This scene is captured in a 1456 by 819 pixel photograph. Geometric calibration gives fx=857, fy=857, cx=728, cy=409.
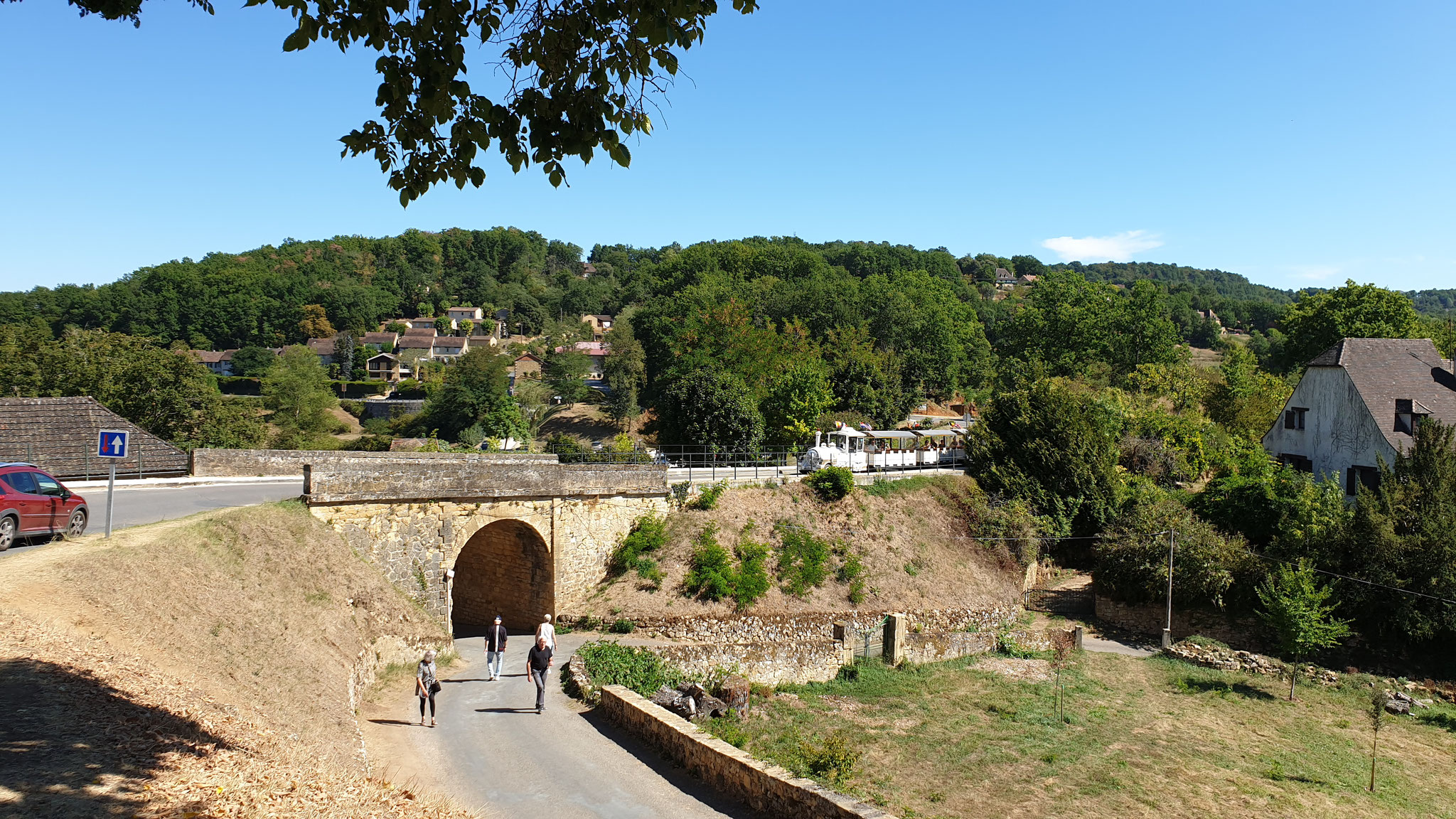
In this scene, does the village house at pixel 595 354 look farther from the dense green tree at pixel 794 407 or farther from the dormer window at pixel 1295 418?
the dormer window at pixel 1295 418

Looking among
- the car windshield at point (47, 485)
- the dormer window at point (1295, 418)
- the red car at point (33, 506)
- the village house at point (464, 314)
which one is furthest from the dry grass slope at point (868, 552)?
the village house at point (464, 314)

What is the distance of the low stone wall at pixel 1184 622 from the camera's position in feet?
82.2

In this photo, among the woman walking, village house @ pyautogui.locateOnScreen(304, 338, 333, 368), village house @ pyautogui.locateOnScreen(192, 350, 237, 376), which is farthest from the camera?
village house @ pyautogui.locateOnScreen(304, 338, 333, 368)

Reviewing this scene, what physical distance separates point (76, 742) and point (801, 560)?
2053cm

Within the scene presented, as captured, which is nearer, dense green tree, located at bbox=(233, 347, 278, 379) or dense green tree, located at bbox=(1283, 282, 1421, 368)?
dense green tree, located at bbox=(1283, 282, 1421, 368)

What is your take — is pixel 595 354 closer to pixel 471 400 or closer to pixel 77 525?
pixel 471 400

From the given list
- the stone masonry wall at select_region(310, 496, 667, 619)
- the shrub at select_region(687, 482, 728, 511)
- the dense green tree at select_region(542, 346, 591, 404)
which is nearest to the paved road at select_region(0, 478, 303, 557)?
the stone masonry wall at select_region(310, 496, 667, 619)

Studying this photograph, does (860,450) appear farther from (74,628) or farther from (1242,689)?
(74,628)

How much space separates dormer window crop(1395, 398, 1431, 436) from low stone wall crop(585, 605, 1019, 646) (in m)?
15.1

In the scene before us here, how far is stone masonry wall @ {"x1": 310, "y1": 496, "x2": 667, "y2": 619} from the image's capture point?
18.6m

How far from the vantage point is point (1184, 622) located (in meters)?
26.1

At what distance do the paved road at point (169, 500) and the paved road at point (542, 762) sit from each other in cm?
628

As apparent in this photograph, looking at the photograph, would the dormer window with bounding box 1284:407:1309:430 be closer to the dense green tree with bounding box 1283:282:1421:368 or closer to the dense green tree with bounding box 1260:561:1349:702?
the dense green tree with bounding box 1260:561:1349:702

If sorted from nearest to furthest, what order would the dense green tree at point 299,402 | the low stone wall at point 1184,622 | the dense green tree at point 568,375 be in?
the low stone wall at point 1184,622 → the dense green tree at point 299,402 → the dense green tree at point 568,375
